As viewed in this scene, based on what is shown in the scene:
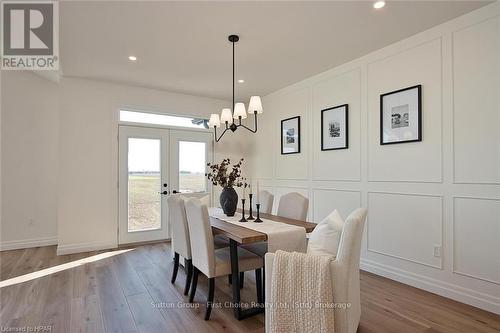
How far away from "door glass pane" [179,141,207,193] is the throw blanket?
353cm

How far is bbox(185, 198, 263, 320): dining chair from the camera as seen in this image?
229cm

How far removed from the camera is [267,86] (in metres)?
4.66

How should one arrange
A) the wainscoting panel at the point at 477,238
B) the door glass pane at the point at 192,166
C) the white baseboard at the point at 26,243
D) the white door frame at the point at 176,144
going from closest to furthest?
the wainscoting panel at the point at 477,238 → the white baseboard at the point at 26,243 → the white door frame at the point at 176,144 → the door glass pane at the point at 192,166

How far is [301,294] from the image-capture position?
1.70m

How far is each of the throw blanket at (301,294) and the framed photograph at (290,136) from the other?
2.94 metres

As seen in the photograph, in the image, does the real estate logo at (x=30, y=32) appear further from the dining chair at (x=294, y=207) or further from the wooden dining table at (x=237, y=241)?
the dining chair at (x=294, y=207)

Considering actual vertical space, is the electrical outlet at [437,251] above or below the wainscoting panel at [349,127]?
below

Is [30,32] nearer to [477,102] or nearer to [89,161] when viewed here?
[89,161]

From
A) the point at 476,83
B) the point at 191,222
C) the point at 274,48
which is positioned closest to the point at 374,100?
the point at 476,83

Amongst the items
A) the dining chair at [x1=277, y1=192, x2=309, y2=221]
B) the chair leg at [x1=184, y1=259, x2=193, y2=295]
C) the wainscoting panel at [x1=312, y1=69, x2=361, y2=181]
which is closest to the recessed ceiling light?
the wainscoting panel at [x1=312, y1=69, x2=361, y2=181]

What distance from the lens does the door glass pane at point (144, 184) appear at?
14.9 ft


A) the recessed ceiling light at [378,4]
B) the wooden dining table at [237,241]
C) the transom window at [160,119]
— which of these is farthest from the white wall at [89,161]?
the recessed ceiling light at [378,4]

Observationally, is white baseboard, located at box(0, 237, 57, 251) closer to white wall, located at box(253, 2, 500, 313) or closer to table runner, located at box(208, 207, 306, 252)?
table runner, located at box(208, 207, 306, 252)

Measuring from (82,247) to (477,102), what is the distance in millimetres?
5263
